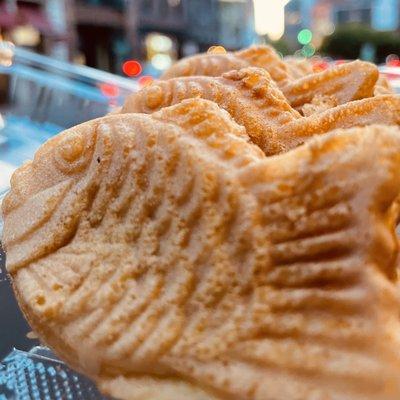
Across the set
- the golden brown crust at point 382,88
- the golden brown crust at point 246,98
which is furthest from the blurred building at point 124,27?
the golden brown crust at point 246,98

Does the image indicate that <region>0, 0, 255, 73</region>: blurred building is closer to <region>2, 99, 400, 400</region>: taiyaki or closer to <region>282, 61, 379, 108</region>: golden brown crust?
<region>282, 61, 379, 108</region>: golden brown crust

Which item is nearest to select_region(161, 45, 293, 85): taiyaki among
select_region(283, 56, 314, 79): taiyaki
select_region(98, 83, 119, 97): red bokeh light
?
select_region(283, 56, 314, 79): taiyaki

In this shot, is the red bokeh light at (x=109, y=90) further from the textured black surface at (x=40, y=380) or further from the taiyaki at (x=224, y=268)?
the taiyaki at (x=224, y=268)

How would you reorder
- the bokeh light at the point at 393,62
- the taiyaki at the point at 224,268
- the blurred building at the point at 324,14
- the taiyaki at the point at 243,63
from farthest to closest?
1. the blurred building at the point at 324,14
2. the bokeh light at the point at 393,62
3. the taiyaki at the point at 243,63
4. the taiyaki at the point at 224,268

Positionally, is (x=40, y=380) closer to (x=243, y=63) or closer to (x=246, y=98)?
(x=246, y=98)

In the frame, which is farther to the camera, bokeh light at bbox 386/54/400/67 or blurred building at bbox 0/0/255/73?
blurred building at bbox 0/0/255/73
